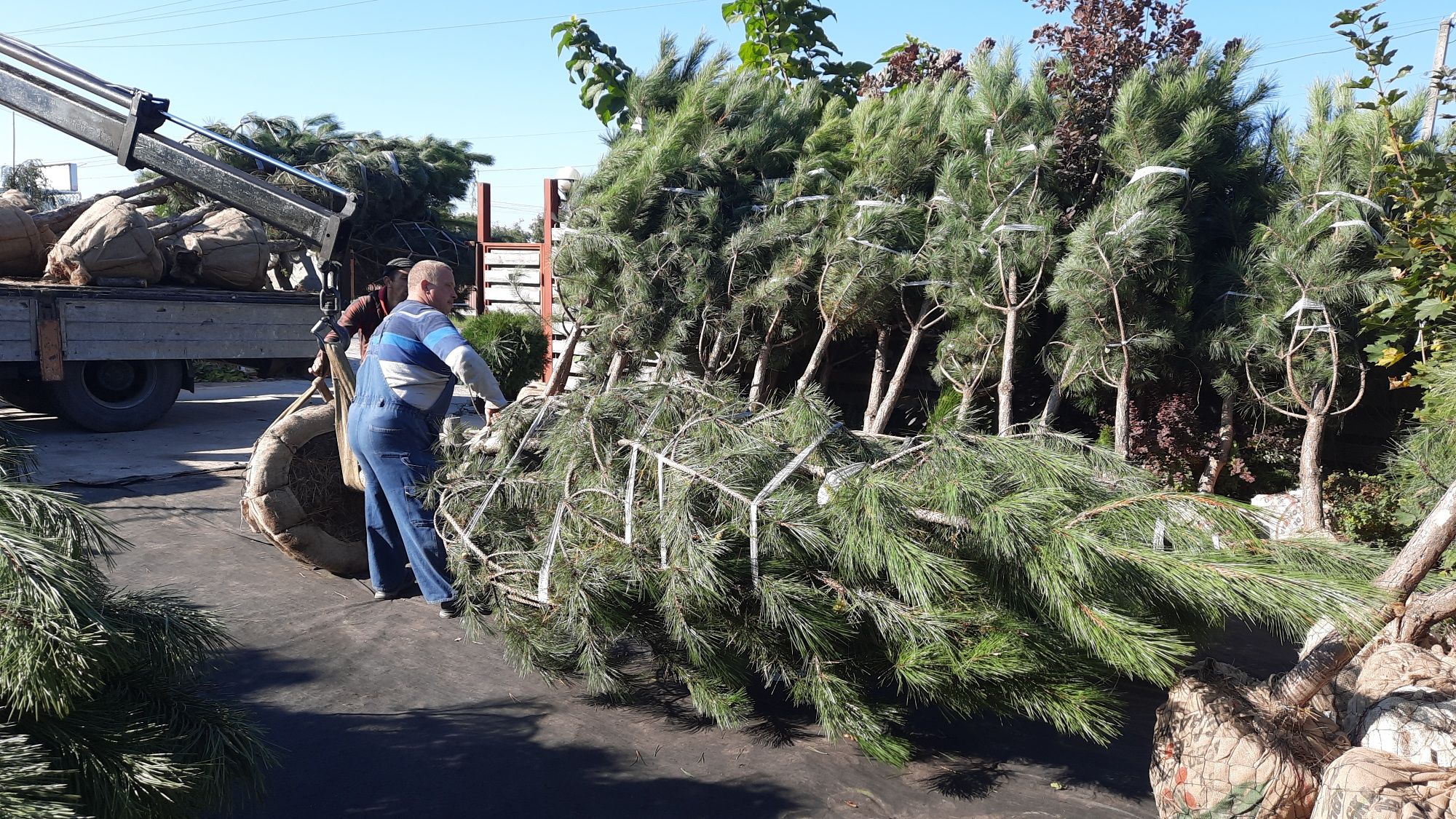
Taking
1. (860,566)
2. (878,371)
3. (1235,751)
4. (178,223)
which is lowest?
(1235,751)

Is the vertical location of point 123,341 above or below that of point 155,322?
below

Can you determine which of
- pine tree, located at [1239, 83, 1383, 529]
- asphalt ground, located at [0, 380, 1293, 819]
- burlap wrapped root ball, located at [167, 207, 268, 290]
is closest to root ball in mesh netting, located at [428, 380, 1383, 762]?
asphalt ground, located at [0, 380, 1293, 819]

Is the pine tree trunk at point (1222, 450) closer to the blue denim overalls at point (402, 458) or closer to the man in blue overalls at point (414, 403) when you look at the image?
the man in blue overalls at point (414, 403)

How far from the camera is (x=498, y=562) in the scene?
3.30 m

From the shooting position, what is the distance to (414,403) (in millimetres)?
3908

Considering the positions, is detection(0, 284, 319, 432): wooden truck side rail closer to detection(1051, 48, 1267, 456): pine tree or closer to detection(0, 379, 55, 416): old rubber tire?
detection(0, 379, 55, 416): old rubber tire

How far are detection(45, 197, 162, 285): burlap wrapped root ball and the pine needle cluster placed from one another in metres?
7.12

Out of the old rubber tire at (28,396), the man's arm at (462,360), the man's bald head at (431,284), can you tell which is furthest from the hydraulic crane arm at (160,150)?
the old rubber tire at (28,396)

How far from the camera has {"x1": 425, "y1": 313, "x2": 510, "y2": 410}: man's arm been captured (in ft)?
12.1

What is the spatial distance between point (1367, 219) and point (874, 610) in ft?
11.8

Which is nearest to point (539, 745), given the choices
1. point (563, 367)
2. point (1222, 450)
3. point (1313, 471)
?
point (563, 367)

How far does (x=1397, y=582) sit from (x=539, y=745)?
2.42 m

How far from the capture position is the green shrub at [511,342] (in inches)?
340

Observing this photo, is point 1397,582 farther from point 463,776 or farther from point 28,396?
point 28,396
